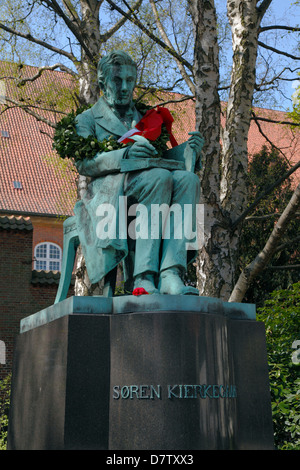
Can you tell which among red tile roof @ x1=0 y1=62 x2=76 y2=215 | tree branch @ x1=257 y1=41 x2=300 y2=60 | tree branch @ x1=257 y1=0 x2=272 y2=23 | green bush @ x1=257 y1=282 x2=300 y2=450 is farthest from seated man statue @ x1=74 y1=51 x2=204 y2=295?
red tile roof @ x1=0 y1=62 x2=76 y2=215

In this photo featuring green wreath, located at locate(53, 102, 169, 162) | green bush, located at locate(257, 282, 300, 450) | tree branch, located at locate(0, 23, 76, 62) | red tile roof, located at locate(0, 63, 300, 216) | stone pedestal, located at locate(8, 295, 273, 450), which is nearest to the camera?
stone pedestal, located at locate(8, 295, 273, 450)

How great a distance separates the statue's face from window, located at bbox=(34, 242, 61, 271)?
22838mm

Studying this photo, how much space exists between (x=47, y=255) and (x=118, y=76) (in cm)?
2343

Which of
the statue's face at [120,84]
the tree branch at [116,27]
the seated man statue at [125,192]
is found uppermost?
the tree branch at [116,27]

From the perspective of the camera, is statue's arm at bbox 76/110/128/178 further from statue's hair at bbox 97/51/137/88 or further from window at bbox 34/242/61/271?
window at bbox 34/242/61/271

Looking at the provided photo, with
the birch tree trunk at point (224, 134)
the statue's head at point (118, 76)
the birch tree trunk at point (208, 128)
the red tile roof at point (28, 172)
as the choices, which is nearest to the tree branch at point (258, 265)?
the birch tree trunk at point (224, 134)

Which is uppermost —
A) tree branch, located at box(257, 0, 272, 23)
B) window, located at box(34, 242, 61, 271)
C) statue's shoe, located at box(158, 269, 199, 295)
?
window, located at box(34, 242, 61, 271)

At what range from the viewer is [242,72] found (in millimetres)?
9602

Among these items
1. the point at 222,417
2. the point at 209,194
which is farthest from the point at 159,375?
the point at 209,194

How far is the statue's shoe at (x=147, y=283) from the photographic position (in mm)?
4133

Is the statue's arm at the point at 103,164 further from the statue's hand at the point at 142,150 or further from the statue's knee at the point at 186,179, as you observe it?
the statue's knee at the point at 186,179

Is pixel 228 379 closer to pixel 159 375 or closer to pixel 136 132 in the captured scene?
pixel 159 375

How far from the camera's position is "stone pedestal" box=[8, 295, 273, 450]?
3512 mm

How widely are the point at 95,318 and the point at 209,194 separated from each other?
5.45 metres
